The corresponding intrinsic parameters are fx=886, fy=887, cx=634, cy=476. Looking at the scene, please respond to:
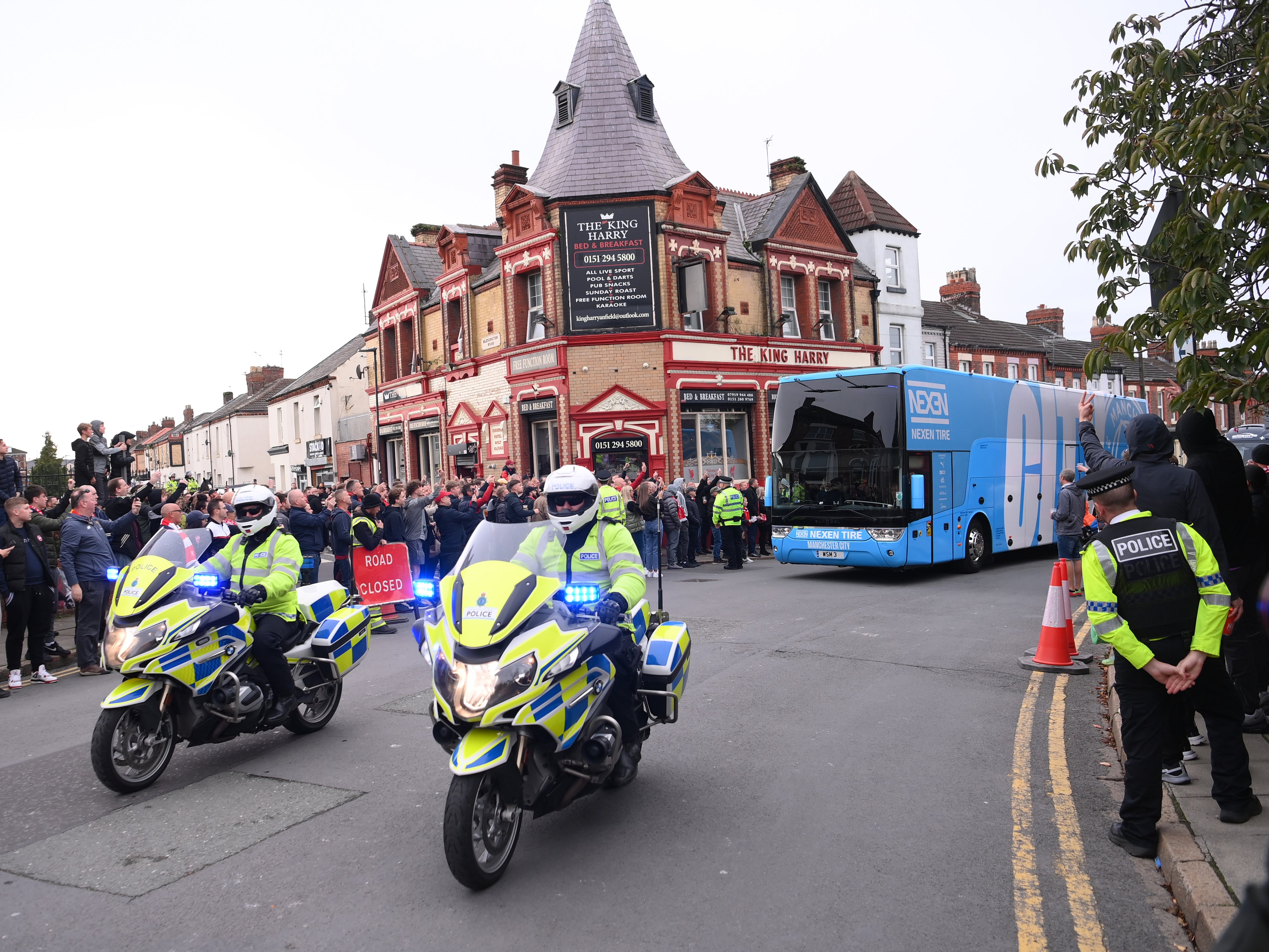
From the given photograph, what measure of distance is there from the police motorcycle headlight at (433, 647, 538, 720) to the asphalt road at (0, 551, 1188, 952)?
2.93 feet

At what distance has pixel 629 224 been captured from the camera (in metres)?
25.2

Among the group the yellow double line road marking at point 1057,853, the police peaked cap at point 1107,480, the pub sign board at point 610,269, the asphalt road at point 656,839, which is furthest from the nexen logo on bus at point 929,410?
the pub sign board at point 610,269

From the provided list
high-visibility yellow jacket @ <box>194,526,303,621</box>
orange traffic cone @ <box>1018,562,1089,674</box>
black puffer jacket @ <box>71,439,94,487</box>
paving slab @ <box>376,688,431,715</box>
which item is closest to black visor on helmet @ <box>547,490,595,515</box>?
high-visibility yellow jacket @ <box>194,526,303,621</box>

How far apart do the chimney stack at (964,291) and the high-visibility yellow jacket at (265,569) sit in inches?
1714

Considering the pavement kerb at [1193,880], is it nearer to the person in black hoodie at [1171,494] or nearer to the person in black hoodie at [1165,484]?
the person in black hoodie at [1171,494]

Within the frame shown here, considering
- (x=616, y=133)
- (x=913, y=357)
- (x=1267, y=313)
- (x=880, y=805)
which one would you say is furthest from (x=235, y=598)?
(x=913, y=357)

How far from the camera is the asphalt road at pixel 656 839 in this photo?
3783mm

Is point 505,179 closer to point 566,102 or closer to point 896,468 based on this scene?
point 566,102

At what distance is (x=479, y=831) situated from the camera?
13.5 feet

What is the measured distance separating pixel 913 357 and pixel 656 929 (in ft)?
105

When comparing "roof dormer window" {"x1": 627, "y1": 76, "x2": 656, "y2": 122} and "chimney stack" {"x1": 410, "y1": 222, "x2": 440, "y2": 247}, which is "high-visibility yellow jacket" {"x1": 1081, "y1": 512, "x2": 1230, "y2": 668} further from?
"chimney stack" {"x1": 410, "y1": 222, "x2": 440, "y2": 247}

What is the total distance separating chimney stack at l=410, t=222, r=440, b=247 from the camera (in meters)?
36.4

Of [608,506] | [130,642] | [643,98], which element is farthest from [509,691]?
[643,98]

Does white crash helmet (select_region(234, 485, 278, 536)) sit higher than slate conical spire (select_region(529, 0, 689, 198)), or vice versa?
slate conical spire (select_region(529, 0, 689, 198))
